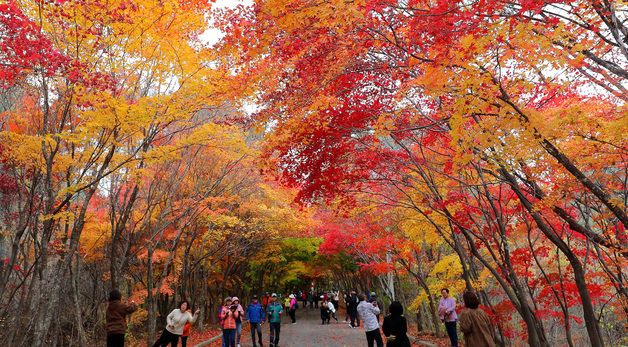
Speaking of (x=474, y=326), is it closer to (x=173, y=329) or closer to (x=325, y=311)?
(x=173, y=329)

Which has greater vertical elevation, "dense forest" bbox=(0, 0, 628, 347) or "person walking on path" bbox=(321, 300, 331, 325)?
"dense forest" bbox=(0, 0, 628, 347)

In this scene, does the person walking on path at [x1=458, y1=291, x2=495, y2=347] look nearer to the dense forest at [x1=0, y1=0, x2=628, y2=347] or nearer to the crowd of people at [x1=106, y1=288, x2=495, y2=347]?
the crowd of people at [x1=106, y1=288, x2=495, y2=347]

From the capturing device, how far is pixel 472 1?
530 centimetres

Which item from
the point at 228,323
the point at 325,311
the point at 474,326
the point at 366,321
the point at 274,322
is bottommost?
the point at 325,311

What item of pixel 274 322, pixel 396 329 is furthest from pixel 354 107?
pixel 274 322

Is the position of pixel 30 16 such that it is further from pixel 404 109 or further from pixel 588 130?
pixel 588 130

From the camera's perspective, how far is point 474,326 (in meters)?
5.97

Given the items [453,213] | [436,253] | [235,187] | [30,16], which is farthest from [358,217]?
[30,16]

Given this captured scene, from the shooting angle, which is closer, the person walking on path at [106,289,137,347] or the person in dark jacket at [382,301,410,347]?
the person in dark jacket at [382,301,410,347]

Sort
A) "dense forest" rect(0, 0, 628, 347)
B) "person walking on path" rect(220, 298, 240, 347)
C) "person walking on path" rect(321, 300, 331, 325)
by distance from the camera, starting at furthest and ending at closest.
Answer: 1. "person walking on path" rect(321, 300, 331, 325)
2. "person walking on path" rect(220, 298, 240, 347)
3. "dense forest" rect(0, 0, 628, 347)

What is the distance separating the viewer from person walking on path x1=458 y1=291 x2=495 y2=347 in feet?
19.3

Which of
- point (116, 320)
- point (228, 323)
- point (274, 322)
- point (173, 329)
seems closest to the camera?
point (116, 320)

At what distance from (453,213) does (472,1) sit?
716 centimetres

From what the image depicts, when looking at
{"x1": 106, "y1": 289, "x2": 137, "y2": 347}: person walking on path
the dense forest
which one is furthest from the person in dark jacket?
{"x1": 106, "y1": 289, "x2": 137, "y2": 347}: person walking on path
